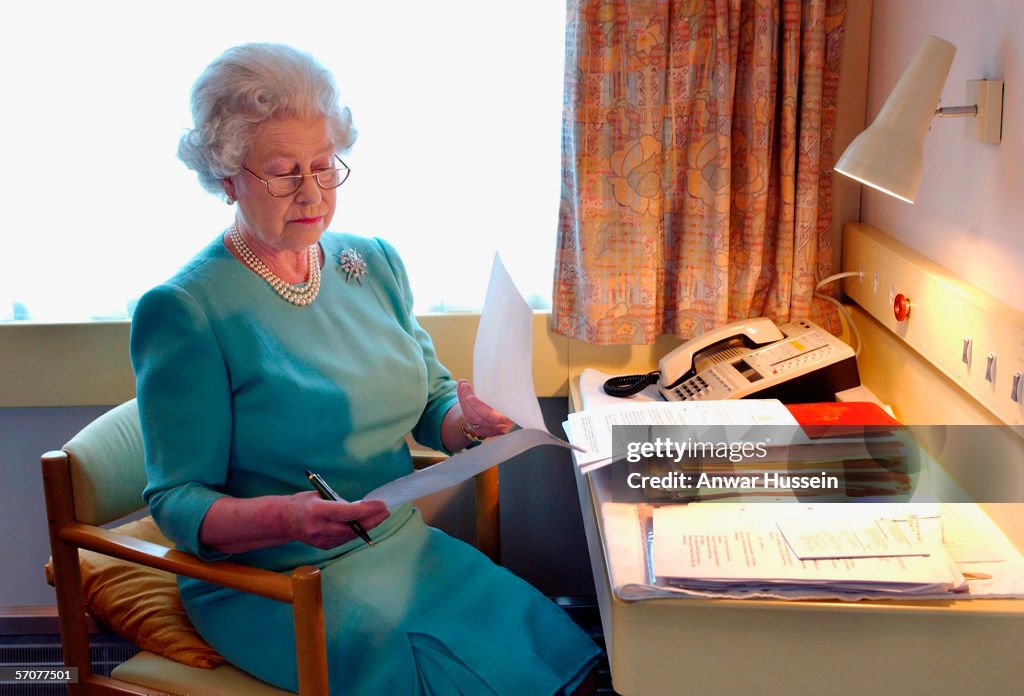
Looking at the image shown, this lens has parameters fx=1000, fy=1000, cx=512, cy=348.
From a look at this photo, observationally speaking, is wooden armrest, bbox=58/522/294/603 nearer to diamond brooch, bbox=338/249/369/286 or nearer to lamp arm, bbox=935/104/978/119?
diamond brooch, bbox=338/249/369/286

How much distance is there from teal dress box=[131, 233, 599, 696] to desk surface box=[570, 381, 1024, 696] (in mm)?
365

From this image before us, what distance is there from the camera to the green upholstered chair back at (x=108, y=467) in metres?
1.66

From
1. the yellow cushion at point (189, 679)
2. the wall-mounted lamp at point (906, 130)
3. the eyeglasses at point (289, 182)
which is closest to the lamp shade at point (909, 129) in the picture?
the wall-mounted lamp at point (906, 130)

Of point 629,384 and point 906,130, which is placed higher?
point 906,130

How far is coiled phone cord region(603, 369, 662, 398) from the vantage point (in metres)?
2.05

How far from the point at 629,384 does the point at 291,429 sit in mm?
752

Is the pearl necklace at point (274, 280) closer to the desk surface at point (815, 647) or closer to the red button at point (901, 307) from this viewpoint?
the desk surface at point (815, 647)

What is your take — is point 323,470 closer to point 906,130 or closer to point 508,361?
point 508,361

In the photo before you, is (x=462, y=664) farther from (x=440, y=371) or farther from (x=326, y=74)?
(x=326, y=74)

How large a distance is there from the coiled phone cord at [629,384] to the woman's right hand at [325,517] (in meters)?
0.75

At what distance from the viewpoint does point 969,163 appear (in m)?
1.69

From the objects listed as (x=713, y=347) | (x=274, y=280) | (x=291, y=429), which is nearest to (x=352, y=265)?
(x=274, y=280)

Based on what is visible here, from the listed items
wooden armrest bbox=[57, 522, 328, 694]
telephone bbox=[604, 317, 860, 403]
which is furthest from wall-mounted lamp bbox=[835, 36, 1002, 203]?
wooden armrest bbox=[57, 522, 328, 694]

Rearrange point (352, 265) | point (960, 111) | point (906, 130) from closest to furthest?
point (906, 130), point (960, 111), point (352, 265)
